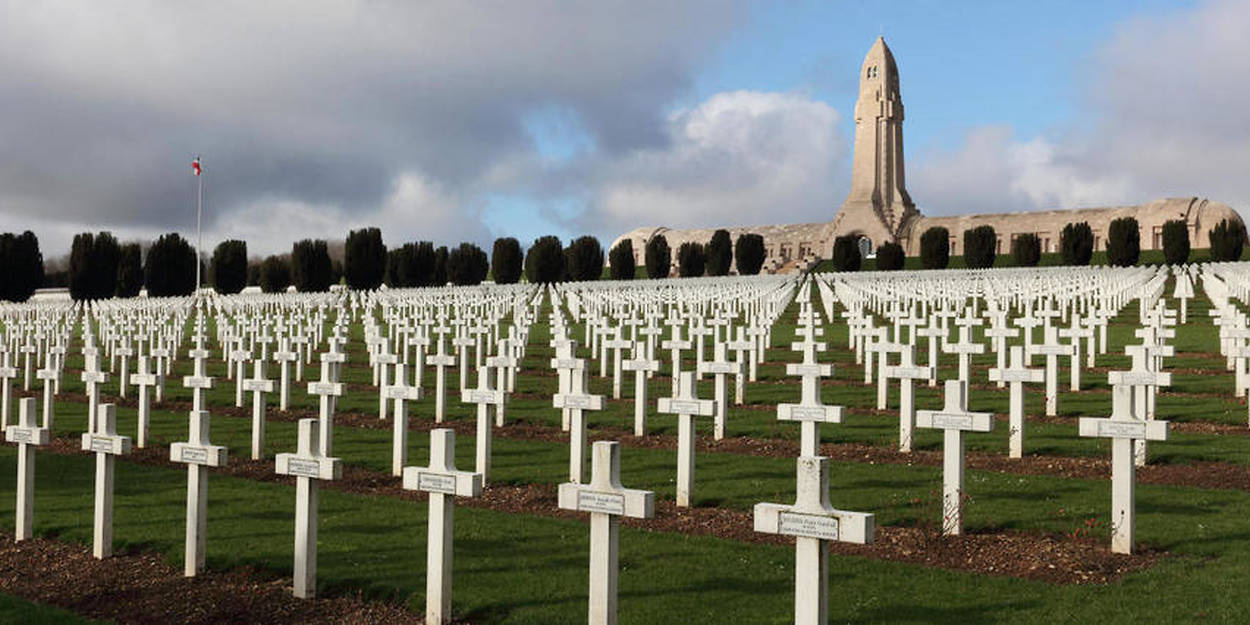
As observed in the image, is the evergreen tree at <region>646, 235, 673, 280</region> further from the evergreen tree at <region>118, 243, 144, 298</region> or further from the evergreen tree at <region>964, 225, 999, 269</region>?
the evergreen tree at <region>118, 243, 144, 298</region>

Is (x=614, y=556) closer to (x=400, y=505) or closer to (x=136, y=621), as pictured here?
(x=136, y=621)

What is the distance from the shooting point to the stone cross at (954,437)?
664 centimetres

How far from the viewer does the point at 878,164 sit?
245 ft

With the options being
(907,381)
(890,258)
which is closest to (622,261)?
(890,258)

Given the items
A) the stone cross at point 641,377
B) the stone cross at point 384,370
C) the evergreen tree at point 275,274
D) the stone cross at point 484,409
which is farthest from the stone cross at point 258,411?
the evergreen tree at point 275,274

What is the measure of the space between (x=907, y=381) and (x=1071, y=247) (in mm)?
45498

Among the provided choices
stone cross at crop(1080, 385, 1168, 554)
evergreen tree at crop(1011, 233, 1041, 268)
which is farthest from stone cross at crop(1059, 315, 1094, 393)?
evergreen tree at crop(1011, 233, 1041, 268)

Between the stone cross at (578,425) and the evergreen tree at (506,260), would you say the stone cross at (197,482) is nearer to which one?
the stone cross at (578,425)

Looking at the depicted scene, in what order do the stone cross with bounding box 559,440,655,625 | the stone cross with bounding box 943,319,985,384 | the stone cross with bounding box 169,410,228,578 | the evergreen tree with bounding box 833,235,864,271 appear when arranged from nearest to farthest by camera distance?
the stone cross with bounding box 559,440,655,625 → the stone cross with bounding box 169,410,228,578 → the stone cross with bounding box 943,319,985,384 → the evergreen tree with bounding box 833,235,864,271

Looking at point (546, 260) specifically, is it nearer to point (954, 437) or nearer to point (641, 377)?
point (641, 377)

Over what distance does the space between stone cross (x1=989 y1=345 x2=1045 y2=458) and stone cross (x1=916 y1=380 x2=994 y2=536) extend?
86.0 inches

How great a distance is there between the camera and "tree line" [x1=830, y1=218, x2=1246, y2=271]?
159ft

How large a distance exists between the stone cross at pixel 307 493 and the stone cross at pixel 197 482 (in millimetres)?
655

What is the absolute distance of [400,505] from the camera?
7688 mm
